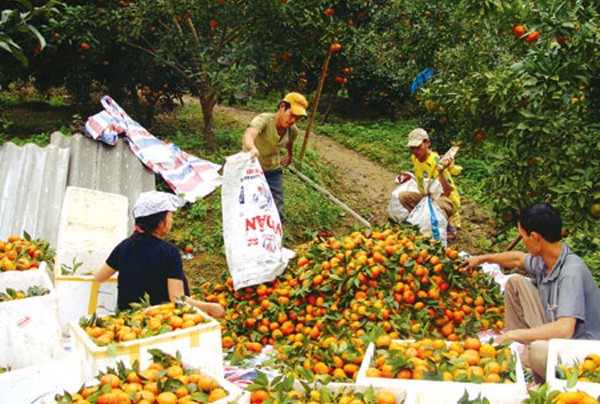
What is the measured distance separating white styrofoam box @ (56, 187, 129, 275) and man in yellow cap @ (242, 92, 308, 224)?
130 cm

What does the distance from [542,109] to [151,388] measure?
10.1 feet

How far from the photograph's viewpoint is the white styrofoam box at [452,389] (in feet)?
8.27

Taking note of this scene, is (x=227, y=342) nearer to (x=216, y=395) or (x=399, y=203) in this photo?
(x=216, y=395)

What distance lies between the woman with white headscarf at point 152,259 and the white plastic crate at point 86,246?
0.79 m

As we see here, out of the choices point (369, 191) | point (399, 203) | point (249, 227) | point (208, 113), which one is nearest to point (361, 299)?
point (249, 227)

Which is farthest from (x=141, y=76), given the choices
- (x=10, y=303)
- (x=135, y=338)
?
(x=135, y=338)

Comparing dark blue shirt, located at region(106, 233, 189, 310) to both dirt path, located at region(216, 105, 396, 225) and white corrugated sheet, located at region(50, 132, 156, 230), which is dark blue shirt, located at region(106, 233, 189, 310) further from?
dirt path, located at region(216, 105, 396, 225)

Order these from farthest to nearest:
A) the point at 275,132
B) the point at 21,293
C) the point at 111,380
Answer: the point at 275,132
the point at 21,293
the point at 111,380

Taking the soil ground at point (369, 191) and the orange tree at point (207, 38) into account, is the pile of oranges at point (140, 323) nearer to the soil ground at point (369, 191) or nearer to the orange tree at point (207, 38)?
the orange tree at point (207, 38)

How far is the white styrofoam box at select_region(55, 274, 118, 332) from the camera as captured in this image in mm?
4617

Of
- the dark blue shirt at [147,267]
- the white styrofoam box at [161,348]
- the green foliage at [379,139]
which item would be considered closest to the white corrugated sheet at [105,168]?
the dark blue shirt at [147,267]

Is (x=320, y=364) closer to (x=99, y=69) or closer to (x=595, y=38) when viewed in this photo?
(x=595, y=38)

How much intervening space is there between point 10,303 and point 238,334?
5.61 ft

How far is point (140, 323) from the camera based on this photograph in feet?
10.8
